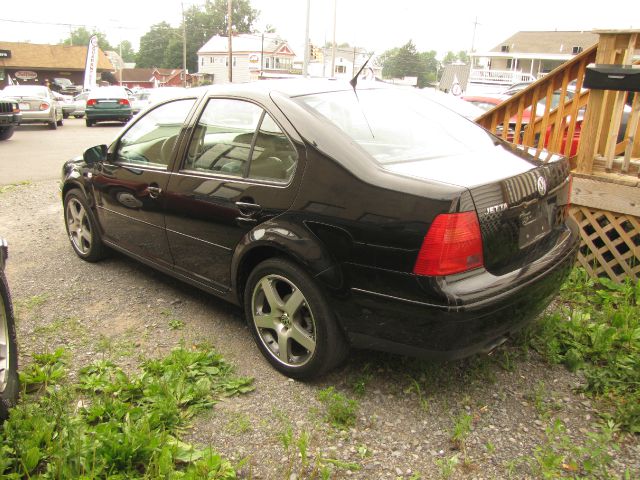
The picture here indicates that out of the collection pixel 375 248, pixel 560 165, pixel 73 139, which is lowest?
pixel 73 139

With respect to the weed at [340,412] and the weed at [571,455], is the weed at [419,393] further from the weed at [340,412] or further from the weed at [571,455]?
the weed at [571,455]

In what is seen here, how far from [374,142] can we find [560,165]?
114 centimetres

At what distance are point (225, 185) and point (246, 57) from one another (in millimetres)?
70439

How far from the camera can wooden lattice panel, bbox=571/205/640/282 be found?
4277mm

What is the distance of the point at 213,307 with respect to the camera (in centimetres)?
420

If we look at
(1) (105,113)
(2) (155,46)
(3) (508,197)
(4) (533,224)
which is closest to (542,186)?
(4) (533,224)

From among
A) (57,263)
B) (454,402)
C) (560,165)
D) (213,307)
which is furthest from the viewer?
(57,263)

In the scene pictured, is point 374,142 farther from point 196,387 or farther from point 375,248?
point 196,387

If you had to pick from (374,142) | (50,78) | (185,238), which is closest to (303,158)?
(374,142)

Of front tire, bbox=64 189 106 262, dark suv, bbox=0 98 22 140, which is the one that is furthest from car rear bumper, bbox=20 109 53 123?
front tire, bbox=64 189 106 262

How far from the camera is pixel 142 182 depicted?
405cm

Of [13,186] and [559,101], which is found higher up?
[559,101]

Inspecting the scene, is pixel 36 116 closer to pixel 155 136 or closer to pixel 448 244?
pixel 155 136

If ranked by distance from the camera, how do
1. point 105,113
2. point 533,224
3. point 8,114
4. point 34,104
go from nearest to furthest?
1. point 533,224
2. point 8,114
3. point 34,104
4. point 105,113
